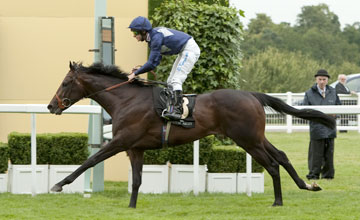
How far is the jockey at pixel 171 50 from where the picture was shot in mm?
7234

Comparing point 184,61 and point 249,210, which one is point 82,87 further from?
point 249,210

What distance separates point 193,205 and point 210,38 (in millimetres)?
2775

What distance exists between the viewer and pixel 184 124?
734cm

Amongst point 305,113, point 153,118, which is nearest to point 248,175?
point 305,113

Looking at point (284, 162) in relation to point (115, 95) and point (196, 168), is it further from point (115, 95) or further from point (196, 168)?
point (115, 95)

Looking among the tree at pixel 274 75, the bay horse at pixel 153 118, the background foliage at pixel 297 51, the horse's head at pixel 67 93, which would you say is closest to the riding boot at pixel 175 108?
the bay horse at pixel 153 118

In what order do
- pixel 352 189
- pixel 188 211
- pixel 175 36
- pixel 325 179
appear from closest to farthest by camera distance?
pixel 188 211
pixel 175 36
pixel 352 189
pixel 325 179

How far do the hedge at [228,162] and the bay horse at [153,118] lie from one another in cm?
96

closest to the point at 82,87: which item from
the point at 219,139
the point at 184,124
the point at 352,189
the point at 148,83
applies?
the point at 148,83

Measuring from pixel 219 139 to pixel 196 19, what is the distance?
1.61 m

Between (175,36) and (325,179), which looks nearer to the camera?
(175,36)

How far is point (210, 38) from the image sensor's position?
935cm

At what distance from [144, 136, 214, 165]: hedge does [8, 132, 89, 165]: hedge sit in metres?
0.82

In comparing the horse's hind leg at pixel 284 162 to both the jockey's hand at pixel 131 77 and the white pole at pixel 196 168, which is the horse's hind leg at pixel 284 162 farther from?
the jockey's hand at pixel 131 77
